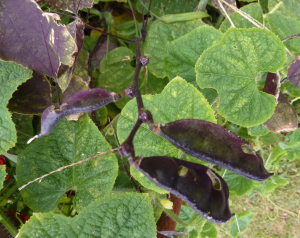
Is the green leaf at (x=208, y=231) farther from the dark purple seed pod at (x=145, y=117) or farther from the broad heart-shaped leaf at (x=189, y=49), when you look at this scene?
the dark purple seed pod at (x=145, y=117)

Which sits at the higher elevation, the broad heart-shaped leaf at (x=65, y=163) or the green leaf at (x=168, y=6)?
the green leaf at (x=168, y=6)

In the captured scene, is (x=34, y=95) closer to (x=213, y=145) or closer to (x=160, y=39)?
(x=160, y=39)

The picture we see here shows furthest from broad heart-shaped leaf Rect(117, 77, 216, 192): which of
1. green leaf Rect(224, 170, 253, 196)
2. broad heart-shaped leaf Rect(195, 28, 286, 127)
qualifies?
green leaf Rect(224, 170, 253, 196)

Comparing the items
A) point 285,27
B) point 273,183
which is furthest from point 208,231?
point 285,27

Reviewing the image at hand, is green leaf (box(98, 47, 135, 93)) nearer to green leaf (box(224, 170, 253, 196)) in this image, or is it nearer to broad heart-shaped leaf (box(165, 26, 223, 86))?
broad heart-shaped leaf (box(165, 26, 223, 86))

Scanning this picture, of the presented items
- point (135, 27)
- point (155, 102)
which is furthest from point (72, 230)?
point (135, 27)

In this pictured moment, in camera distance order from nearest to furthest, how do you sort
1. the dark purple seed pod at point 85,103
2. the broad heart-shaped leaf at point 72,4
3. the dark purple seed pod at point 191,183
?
the dark purple seed pod at point 191,183 < the dark purple seed pod at point 85,103 < the broad heart-shaped leaf at point 72,4

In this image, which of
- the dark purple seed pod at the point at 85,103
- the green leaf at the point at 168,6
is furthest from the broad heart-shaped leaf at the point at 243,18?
the dark purple seed pod at the point at 85,103
